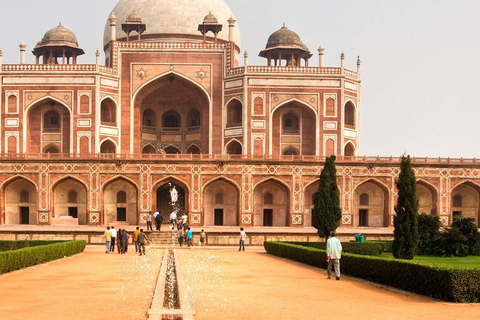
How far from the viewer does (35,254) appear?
16.7 metres

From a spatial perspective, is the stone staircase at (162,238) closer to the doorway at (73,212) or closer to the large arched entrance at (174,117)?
the doorway at (73,212)

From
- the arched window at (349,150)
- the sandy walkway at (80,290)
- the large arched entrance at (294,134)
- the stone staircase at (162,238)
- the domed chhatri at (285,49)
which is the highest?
the domed chhatri at (285,49)

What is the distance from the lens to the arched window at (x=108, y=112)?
40281 mm

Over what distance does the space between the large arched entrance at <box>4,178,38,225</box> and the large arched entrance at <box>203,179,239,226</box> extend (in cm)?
878

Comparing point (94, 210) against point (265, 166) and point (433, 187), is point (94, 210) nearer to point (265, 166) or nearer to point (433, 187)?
point (265, 166)

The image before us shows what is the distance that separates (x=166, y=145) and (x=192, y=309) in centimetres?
3525

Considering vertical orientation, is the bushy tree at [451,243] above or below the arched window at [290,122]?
below

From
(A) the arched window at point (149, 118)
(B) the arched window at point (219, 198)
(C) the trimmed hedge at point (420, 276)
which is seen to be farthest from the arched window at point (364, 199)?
(C) the trimmed hedge at point (420, 276)

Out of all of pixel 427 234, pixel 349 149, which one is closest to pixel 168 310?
pixel 427 234

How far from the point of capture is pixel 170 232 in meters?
27.9

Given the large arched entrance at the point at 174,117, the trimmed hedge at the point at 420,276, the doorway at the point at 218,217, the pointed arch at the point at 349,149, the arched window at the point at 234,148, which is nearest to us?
the trimmed hedge at the point at 420,276

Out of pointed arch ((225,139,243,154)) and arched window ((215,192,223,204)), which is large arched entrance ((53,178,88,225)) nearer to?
arched window ((215,192,223,204))

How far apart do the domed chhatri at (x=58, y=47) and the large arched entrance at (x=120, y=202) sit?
1182 cm

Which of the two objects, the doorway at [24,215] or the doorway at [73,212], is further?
the doorway at [73,212]
